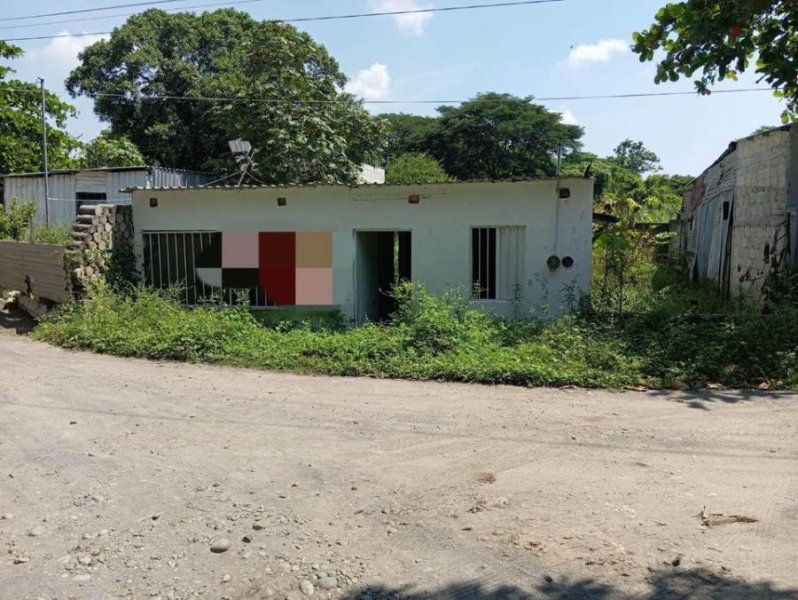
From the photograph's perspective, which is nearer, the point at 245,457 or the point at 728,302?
the point at 245,457

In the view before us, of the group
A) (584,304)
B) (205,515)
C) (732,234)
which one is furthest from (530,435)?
(732,234)

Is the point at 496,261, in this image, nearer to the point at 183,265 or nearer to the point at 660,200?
the point at 183,265

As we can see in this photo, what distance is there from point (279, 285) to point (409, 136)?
32938 mm

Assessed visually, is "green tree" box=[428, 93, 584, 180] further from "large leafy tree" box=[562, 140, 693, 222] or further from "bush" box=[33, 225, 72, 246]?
"bush" box=[33, 225, 72, 246]

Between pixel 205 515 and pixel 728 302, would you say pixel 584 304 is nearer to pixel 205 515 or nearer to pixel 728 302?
pixel 728 302

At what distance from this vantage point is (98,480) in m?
4.61

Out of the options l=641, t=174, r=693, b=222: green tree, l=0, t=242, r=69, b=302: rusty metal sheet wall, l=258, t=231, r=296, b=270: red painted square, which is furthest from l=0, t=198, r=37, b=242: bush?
l=641, t=174, r=693, b=222: green tree

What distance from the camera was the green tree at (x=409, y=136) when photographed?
4150 centimetres

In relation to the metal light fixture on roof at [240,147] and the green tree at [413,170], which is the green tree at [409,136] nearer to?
the green tree at [413,170]

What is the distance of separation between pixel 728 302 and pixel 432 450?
29.6 ft

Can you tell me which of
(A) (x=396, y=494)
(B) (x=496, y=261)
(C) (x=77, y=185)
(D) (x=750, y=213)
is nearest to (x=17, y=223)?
(C) (x=77, y=185)

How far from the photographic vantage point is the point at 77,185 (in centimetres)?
1997

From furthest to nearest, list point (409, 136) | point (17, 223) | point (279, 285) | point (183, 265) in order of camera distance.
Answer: point (409, 136) < point (17, 223) < point (183, 265) < point (279, 285)

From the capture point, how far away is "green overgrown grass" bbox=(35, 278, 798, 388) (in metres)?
7.64
